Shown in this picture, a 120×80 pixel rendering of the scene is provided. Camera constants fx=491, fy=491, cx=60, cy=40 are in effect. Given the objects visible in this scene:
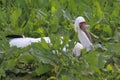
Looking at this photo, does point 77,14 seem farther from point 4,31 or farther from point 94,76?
point 94,76

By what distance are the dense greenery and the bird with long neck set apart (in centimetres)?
10

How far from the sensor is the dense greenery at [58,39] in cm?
488

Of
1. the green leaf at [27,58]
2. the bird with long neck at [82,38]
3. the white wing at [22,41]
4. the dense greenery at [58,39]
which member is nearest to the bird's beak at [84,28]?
the bird with long neck at [82,38]

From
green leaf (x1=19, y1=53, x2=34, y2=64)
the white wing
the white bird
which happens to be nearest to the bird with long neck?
the white bird

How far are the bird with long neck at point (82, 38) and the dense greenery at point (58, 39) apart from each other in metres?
0.10

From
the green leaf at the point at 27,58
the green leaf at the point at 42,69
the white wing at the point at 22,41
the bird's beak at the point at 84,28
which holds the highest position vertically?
the bird's beak at the point at 84,28

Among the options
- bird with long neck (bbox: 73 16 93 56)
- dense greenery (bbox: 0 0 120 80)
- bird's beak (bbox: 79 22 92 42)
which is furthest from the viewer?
bird's beak (bbox: 79 22 92 42)

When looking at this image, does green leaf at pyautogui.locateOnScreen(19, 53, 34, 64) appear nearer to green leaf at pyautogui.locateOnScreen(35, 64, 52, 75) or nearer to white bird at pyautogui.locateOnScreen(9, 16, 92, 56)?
green leaf at pyautogui.locateOnScreen(35, 64, 52, 75)

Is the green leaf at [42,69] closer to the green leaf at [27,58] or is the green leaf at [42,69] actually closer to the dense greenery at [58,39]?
the dense greenery at [58,39]

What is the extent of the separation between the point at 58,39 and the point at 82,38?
46 centimetres

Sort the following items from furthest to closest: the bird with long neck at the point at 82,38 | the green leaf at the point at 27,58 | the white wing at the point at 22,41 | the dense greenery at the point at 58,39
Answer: the white wing at the point at 22,41, the bird with long neck at the point at 82,38, the green leaf at the point at 27,58, the dense greenery at the point at 58,39

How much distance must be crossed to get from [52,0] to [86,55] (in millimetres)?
1998

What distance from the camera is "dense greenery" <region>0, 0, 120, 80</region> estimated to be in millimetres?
4875

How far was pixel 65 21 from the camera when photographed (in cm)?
611
